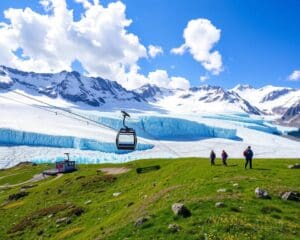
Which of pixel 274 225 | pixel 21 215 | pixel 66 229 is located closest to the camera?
pixel 274 225

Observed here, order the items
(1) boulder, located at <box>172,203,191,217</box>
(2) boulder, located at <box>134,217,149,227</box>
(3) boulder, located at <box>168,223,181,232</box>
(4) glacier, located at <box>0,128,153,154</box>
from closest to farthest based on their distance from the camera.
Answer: (3) boulder, located at <box>168,223,181,232</box> → (1) boulder, located at <box>172,203,191,217</box> → (2) boulder, located at <box>134,217,149,227</box> → (4) glacier, located at <box>0,128,153,154</box>

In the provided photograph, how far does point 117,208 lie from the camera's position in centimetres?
3459

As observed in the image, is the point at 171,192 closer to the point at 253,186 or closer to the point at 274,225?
the point at 253,186

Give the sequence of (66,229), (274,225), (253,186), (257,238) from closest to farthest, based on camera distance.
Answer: (257,238), (274,225), (253,186), (66,229)

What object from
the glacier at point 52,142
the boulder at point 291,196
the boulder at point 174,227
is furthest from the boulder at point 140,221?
the glacier at point 52,142

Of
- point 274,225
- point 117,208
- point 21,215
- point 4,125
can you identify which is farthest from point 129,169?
point 4,125

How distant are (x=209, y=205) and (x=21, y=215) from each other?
27894 mm

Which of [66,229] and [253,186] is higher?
[253,186]

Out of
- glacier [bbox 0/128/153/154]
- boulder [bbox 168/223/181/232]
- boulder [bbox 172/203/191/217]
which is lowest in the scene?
boulder [bbox 168/223/181/232]

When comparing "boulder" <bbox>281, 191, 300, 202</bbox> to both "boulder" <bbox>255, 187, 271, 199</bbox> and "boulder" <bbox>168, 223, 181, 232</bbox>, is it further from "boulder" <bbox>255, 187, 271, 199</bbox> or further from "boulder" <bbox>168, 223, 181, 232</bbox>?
"boulder" <bbox>168, 223, 181, 232</bbox>

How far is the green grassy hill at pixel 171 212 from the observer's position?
20.5 meters

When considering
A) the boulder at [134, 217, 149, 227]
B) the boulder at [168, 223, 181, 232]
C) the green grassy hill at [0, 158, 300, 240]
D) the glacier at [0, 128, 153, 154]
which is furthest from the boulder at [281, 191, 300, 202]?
the glacier at [0, 128, 153, 154]

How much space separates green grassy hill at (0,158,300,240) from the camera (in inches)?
806

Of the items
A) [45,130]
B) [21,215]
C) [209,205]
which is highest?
[45,130]
